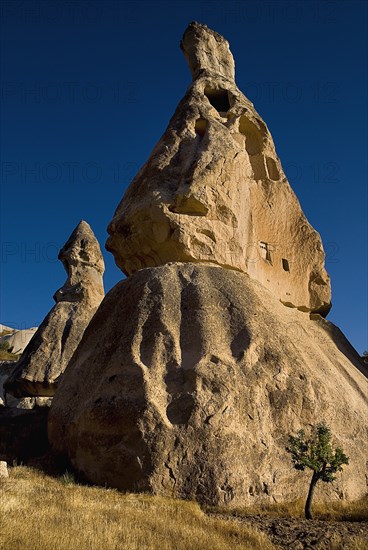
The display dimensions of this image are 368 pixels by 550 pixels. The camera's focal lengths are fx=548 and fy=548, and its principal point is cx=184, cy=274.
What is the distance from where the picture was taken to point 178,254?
1101 centimetres

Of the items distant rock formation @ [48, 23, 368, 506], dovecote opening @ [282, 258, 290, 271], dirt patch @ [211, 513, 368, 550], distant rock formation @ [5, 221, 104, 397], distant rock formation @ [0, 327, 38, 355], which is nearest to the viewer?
dirt patch @ [211, 513, 368, 550]

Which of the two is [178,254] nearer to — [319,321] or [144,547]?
[319,321]

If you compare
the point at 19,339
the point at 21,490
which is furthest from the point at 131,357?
the point at 19,339

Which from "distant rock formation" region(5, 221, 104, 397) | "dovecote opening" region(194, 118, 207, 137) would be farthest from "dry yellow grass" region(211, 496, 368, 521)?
"distant rock formation" region(5, 221, 104, 397)

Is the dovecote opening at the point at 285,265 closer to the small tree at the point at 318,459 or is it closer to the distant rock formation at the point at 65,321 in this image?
the distant rock formation at the point at 65,321

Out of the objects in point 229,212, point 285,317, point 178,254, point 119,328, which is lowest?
point 119,328

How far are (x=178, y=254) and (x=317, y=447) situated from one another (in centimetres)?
485

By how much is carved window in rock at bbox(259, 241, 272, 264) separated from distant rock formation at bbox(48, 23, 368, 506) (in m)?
0.05

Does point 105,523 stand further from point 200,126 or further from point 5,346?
point 5,346

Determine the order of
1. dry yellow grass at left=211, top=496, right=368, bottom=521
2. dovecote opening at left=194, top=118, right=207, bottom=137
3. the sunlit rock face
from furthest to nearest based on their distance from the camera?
dovecote opening at left=194, top=118, right=207, bottom=137 → the sunlit rock face → dry yellow grass at left=211, top=496, right=368, bottom=521

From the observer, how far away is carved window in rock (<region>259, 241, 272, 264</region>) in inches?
550

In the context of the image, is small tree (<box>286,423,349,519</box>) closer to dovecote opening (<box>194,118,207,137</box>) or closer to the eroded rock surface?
the eroded rock surface

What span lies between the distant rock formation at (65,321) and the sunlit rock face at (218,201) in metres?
4.92

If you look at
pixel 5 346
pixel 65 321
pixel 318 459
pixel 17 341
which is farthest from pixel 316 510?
pixel 17 341
